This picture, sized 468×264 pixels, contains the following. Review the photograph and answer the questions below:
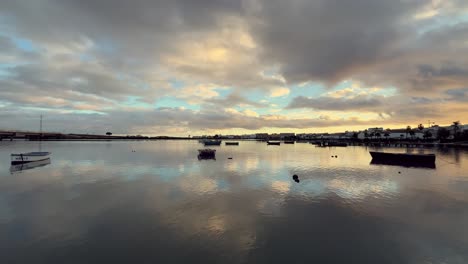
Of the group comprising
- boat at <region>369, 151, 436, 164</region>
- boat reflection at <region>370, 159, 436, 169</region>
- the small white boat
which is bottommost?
boat reflection at <region>370, 159, 436, 169</region>

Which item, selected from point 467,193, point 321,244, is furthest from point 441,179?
point 321,244

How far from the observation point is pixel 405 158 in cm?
5578

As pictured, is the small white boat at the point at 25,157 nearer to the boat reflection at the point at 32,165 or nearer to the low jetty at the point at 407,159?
the boat reflection at the point at 32,165

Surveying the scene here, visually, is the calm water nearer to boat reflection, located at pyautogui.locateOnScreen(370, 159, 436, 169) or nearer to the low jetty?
boat reflection, located at pyautogui.locateOnScreen(370, 159, 436, 169)

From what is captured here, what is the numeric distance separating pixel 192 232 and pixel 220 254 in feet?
10.9

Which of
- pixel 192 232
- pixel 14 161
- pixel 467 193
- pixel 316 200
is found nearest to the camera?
pixel 192 232

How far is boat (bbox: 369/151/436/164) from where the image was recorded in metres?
52.5

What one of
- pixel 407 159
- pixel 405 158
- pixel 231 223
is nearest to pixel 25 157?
pixel 231 223

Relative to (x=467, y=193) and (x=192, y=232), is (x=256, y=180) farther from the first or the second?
(x=467, y=193)

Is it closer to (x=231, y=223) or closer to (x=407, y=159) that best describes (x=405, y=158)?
(x=407, y=159)

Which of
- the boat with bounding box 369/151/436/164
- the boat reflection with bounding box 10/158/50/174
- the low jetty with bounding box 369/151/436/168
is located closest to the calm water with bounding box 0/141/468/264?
the boat reflection with bounding box 10/158/50/174

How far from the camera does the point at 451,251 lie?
13.1 metres

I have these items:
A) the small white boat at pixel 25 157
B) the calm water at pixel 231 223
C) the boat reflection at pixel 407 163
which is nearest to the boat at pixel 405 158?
Answer: the boat reflection at pixel 407 163

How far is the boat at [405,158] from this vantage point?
52469 millimetres
